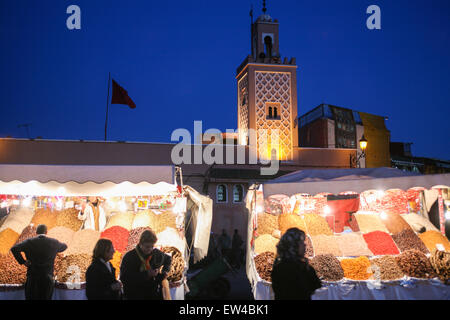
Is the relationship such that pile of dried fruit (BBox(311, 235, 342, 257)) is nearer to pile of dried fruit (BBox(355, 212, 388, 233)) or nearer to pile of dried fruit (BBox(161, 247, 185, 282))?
pile of dried fruit (BBox(355, 212, 388, 233))

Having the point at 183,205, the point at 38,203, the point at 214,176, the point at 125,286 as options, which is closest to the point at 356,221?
the point at 183,205

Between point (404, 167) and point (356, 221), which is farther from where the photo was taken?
point (404, 167)

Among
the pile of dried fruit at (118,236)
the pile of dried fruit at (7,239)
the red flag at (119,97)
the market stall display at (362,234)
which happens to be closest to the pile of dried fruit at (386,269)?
the market stall display at (362,234)

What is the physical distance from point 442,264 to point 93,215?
657 centimetres

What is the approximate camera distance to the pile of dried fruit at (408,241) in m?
6.29

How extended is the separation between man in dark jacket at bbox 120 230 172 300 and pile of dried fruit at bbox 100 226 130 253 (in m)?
2.74

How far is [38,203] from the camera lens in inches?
281

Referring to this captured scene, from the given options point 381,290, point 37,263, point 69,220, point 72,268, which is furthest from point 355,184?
point 69,220

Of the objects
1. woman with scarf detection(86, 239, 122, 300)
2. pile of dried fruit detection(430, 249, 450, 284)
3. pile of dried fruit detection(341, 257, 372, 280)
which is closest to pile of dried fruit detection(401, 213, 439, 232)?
pile of dried fruit detection(430, 249, 450, 284)

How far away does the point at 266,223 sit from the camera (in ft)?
23.3

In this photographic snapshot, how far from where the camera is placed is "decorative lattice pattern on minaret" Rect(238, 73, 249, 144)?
18.4m

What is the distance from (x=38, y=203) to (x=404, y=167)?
24.4 metres

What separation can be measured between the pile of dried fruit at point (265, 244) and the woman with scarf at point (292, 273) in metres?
3.09
